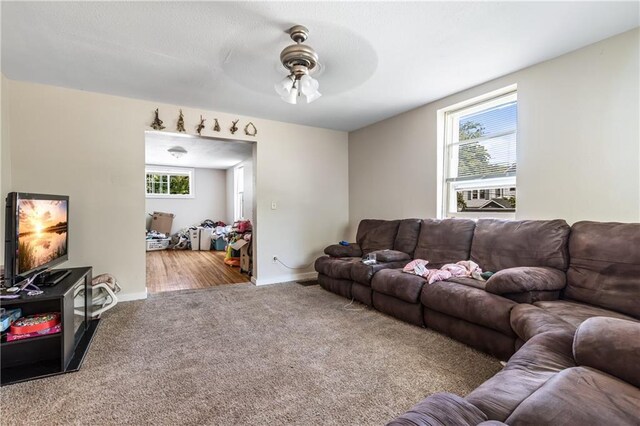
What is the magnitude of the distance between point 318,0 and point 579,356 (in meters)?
2.25

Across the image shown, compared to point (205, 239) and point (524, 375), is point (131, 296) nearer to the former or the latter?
point (524, 375)

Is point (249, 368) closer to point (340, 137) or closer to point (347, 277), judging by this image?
point (347, 277)

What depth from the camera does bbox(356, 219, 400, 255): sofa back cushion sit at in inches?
152

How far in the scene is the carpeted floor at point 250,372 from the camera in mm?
1562

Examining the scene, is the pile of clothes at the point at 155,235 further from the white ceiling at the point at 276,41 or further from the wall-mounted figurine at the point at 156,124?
the white ceiling at the point at 276,41

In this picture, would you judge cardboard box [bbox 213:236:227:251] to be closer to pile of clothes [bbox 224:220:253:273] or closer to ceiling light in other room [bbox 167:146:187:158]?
pile of clothes [bbox 224:220:253:273]

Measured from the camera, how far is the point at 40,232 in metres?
2.16

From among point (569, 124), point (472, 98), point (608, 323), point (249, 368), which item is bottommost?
point (249, 368)

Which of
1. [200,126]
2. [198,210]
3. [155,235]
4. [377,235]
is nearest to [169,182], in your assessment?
[198,210]

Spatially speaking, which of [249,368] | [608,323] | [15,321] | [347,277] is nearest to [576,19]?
[608,323]

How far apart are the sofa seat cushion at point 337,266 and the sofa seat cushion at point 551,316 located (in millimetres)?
1805

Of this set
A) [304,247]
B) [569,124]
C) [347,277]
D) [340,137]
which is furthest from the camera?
[340,137]

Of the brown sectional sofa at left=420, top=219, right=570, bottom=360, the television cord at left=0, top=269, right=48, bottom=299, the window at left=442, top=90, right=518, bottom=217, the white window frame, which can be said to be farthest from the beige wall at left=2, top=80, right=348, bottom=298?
the brown sectional sofa at left=420, top=219, right=570, bottom=360

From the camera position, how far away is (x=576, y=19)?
2059mm
